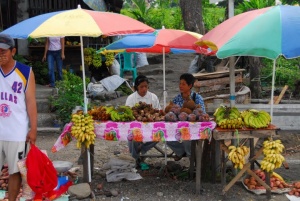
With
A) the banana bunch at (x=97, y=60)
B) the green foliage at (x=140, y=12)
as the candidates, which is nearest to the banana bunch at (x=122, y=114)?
the banana bunch at (x=97, y=60)

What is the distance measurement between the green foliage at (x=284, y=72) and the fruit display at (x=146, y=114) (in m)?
8.95

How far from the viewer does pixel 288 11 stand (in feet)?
16.6

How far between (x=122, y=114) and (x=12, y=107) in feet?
5.56

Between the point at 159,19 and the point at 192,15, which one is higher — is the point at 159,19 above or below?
above

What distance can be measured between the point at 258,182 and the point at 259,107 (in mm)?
3029

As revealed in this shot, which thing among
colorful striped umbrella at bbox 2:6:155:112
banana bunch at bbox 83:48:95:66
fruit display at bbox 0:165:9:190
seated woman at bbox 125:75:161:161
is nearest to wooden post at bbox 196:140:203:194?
seated woman at bbox 125:75:161:161

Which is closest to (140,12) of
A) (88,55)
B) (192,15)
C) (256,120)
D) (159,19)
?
(159,19)

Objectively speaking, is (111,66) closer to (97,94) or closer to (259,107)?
(97,94)

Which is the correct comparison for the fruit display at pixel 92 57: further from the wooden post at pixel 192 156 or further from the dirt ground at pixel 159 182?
the wooden post at pixel 192 156

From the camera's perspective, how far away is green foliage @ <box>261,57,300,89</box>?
1483cm

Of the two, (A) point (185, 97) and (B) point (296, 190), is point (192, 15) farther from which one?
(B) point (296, 190)

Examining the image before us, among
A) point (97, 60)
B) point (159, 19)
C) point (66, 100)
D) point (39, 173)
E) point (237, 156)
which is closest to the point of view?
point (39, 173)

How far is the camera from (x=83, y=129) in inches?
216

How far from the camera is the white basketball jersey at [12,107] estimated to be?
4.37 m
